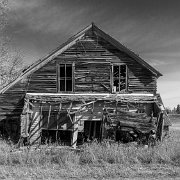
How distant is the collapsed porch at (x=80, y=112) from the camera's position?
16.8 metres

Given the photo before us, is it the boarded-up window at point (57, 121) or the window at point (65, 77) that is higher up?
the window at point (65, 77)

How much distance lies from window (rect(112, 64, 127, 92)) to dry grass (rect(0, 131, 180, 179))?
682 cm

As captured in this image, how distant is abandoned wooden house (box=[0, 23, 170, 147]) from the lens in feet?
57.0

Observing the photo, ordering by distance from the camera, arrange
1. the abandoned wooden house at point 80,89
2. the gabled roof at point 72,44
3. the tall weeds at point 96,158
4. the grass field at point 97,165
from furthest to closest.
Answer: the gabled roof at point 72,44 → the abandoned wooden house at point 80,89 → the tall weeds at point 96,158 → the grass field at point 97,165

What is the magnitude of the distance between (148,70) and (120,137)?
4457mm

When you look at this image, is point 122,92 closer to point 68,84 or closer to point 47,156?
point 68,84

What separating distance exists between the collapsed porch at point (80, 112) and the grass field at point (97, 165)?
4964 millimetres

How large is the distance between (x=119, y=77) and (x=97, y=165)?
8742mm

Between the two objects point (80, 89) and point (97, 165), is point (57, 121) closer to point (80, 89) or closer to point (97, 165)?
point (80, 89)

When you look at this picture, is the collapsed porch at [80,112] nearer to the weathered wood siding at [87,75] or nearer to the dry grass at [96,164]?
the weathered wood siding at [87,75]

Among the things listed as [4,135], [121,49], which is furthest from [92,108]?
[4,135]

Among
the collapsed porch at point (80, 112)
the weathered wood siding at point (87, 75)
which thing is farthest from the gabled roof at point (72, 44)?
the collapsed porch at point (80, 112)

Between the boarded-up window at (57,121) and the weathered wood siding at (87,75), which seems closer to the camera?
the boarded-up window at (57,121)

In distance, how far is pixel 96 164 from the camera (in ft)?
34.1
